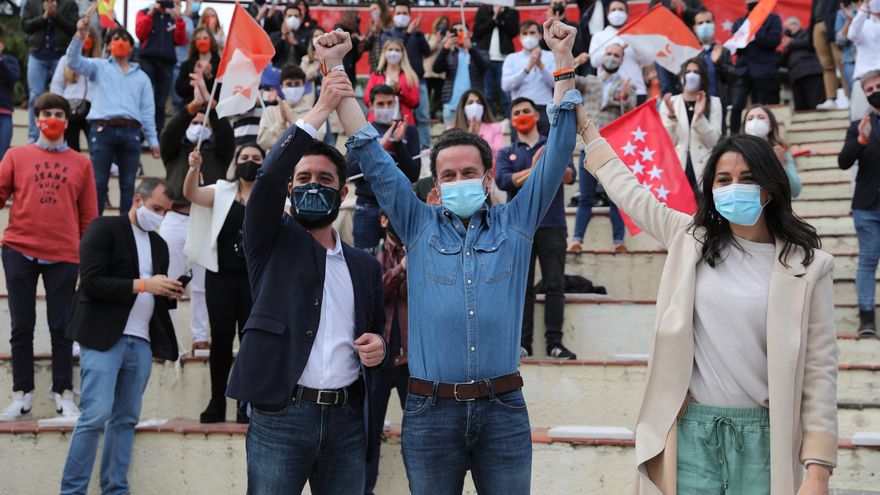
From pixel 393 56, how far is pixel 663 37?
287cm

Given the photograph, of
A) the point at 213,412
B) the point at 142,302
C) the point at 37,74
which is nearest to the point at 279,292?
the point at 142,302

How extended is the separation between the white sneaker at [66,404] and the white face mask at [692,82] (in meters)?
5.94

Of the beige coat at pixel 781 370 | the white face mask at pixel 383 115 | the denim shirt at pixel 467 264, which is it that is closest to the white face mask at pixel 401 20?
the white face mask at pixel 383 115

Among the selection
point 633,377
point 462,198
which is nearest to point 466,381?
point 462,198

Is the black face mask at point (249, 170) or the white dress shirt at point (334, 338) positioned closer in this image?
the white dress shirt at point (334, 338)

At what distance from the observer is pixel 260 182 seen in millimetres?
3859

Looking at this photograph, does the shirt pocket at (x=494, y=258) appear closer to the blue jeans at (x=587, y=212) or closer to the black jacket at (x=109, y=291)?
the black jacket at (x=109, y=291)

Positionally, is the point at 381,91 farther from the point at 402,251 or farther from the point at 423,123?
the point at 423,123

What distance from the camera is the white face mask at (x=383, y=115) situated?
357 inches

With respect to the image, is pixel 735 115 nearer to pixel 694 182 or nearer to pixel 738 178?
pixel 694 182

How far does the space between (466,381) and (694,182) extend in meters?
6.21

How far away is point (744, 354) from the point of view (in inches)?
137

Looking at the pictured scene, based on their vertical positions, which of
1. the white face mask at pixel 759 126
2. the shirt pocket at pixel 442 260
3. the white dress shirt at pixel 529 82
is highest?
the white dress shirt at pixel 529 82

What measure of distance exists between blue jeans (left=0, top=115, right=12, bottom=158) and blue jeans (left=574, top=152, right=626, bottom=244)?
21.3 feet
